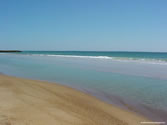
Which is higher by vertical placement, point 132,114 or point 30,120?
point 30,120

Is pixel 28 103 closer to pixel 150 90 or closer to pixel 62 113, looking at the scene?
pixel 62 113

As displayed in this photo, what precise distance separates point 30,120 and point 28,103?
117 cm

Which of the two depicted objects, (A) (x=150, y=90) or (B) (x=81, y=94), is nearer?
(B) (x=81, y=94)

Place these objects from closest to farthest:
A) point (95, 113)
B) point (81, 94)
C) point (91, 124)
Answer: point (91, 124), point (95, 113), point (81, 94)

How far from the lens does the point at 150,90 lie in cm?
686

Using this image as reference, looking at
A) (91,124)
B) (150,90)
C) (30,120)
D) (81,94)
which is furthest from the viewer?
(150,90)

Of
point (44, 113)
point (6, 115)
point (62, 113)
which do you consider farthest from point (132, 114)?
point (6, 115)

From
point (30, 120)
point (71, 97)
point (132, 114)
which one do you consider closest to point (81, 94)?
point (71, 97)

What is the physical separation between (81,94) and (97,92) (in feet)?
2.45

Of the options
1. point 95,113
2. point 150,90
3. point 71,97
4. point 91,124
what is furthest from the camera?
point 150,90

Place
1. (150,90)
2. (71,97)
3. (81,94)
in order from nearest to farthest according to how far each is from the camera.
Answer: (71,97), (81,94), (150,90)

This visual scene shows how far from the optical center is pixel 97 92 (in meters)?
6.59

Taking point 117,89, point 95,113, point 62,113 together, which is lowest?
point 117,89

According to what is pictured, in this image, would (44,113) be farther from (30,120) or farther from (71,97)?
(71,97)
